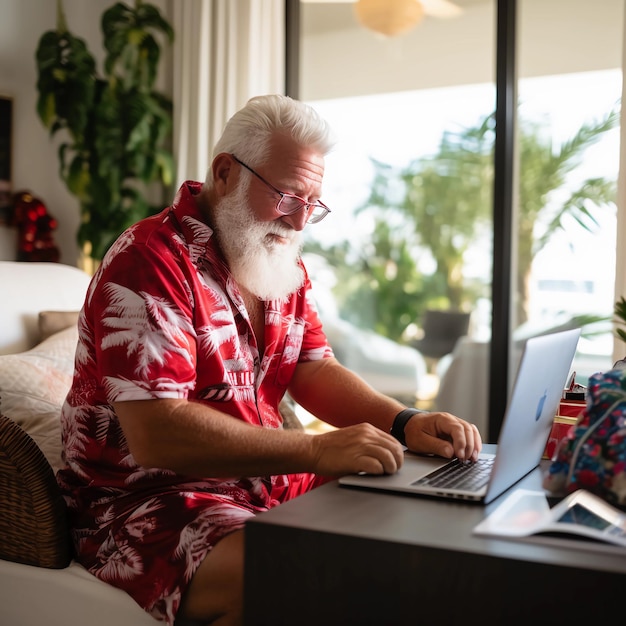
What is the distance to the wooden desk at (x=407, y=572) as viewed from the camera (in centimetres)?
87

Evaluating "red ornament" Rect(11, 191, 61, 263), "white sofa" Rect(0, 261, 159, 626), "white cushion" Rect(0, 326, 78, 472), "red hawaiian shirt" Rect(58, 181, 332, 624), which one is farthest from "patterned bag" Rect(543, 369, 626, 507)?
"red ornament" Rect(11, 191, 61, 263)

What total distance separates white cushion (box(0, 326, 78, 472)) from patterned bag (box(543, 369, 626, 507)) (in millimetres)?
1043

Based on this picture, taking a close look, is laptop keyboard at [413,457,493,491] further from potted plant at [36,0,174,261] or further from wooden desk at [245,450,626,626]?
potted plant at [36,0,174,261]

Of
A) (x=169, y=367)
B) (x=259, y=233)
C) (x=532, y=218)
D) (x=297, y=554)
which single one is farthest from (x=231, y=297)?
(x=532, y=218)

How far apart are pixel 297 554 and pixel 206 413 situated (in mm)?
433

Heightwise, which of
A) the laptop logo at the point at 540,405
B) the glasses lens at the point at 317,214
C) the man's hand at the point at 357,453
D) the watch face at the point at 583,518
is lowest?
the watch face at the point at 583,518

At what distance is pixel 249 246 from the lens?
5.55ft

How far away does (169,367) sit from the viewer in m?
1.38

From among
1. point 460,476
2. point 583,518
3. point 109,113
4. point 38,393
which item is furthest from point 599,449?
point 109,113

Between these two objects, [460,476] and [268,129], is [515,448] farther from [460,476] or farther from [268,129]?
[268,129]

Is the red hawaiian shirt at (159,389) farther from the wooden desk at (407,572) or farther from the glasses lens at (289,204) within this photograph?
the wooden desk at (407,572)

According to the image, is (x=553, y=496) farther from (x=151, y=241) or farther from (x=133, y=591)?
(x=151, y=241)

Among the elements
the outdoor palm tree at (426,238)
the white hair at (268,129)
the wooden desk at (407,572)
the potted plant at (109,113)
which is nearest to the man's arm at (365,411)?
the wooden desk at (407,572)

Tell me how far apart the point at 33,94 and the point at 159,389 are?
9.99 ft
